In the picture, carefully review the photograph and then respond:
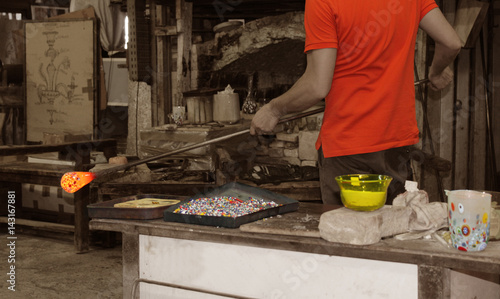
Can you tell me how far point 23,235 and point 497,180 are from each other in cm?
457

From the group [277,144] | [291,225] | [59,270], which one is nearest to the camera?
[291,225]

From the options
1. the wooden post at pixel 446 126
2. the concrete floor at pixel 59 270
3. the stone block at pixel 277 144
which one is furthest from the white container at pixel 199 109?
the wooden post at pixel 446 126

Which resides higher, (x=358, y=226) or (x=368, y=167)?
(x=368, y=167)

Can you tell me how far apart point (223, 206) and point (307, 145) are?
3.77m

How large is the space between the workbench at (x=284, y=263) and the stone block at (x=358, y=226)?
0.02 metres

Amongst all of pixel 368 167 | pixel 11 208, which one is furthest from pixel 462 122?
pixel 11 208

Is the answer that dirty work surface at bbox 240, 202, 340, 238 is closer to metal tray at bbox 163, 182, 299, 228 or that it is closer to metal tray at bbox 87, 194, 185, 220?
metal tray at bbox 163, 182, 299, 228

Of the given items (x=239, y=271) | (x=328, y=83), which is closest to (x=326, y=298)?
(x=239, y=271)

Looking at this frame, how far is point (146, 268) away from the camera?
2365mm

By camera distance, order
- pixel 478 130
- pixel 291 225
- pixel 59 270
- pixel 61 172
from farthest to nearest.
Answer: pixel 478 130, pixel 61 172, pixel 59 270, pixel 291 225

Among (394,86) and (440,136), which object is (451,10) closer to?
(440,136)

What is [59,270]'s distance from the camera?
4.75 metres

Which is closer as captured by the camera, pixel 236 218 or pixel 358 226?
pixel 358 226

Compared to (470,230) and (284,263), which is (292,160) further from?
(470,230)
